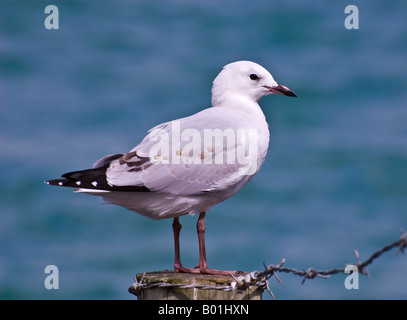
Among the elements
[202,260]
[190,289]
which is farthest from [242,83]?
[190,289]

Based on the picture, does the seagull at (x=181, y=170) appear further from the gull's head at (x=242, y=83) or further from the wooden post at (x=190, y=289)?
the gull's head at (x=242, y=83)

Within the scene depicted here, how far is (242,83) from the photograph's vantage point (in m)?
5.07

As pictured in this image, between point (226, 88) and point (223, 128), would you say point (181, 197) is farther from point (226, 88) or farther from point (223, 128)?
point (226, 88)

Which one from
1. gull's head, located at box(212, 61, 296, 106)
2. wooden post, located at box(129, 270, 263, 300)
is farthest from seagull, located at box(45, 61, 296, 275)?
gull's head, located at box(212, 61, 296, 106)

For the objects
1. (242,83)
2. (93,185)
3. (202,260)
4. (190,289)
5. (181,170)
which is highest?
(242,83)

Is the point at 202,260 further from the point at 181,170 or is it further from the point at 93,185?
the point at 93,185

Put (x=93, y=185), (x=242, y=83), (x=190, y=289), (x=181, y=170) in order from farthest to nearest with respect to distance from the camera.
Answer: (x=242, y=83)
(x=181, y=170)
(x=93, y=185)
(x=190, y=289)

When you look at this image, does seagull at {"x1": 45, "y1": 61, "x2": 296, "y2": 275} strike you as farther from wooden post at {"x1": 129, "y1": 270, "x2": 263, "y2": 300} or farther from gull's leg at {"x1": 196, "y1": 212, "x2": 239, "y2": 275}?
wooden post at {"x1": 129, "y1": 270, "x2": 263, "y2": 300}

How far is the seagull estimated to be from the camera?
4.29 m

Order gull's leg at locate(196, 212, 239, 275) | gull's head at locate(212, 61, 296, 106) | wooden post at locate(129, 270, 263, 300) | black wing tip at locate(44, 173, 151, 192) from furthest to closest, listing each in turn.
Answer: gull's head at locate(212, 61, 296, 106) → gull's leg at locate(196, 212, 239, 275) → black wing tip at locate(44, 173, 151, 192) → wooden post at locate(129, 270, 263, 300)

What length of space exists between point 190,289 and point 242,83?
1.80 m

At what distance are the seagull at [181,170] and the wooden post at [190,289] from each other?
1.19 ft

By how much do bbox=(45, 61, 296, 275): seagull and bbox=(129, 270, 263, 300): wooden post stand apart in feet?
1.19

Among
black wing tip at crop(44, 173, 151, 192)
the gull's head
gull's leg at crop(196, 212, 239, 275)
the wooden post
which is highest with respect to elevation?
the gull's head
